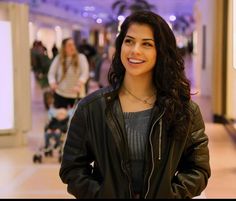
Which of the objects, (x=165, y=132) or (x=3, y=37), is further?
(x=3, y=37)

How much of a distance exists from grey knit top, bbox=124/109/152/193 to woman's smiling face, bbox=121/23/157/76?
154 millimetres

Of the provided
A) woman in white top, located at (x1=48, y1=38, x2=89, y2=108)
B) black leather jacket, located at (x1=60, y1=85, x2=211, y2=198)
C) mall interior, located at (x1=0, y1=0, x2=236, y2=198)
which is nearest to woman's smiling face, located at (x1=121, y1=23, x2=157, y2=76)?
black leather jacket, located at (x1=60, y1=85, x2=211, y2=198)

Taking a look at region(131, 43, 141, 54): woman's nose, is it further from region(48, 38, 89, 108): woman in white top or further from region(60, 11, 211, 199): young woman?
region(48, 38, 89, 108): woman in white top

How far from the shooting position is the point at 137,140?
5.21 ft

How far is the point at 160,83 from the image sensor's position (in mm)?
1670

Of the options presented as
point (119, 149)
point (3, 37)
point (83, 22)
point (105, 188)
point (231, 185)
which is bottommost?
point (231, 185)

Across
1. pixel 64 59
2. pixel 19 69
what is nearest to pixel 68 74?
pixel 64 59

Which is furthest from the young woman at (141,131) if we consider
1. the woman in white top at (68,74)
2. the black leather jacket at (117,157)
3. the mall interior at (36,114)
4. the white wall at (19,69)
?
the white wall at (19,69)

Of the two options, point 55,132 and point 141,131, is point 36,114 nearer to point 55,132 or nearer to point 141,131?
point 55,132

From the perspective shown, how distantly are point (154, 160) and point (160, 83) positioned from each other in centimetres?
29

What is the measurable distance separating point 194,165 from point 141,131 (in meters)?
0.24

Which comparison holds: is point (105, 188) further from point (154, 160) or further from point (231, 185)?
point (231, 185)

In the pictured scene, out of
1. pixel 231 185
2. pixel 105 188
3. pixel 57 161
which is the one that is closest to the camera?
pixel 105 188

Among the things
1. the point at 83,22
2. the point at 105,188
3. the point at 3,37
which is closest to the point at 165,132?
the point at 105,188
